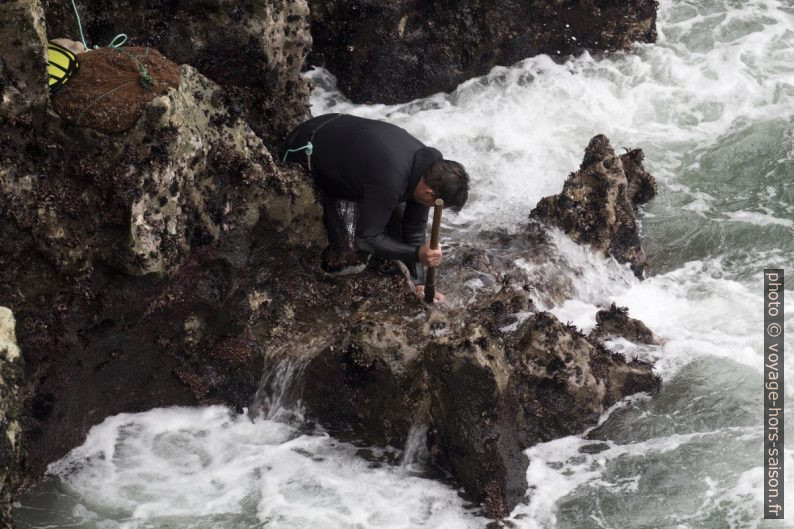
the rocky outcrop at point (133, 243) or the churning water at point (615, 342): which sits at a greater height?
the rocky outcrop at point (133, 243)

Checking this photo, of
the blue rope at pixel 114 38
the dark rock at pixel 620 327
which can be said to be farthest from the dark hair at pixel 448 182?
the blue rope at pixel 114 38

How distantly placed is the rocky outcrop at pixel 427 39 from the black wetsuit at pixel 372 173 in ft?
12.9

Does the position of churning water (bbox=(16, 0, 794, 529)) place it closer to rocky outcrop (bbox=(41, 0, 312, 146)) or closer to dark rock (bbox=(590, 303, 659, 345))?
dark rock (bbox=(590, 303, 659, 345))

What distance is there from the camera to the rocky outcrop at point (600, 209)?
28.9 feet

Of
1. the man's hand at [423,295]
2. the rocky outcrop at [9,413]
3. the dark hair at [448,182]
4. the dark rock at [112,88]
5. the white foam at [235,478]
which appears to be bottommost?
the white foam at [235,478]

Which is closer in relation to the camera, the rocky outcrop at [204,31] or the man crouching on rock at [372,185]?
the man crouching on rock at [372,185]

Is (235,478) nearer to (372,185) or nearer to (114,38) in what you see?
(372,185)

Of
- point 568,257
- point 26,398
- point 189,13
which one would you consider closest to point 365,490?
point 26,398

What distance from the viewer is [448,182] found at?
645 centimetres

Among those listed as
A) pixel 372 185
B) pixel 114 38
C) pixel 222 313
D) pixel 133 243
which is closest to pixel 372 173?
pixel 372 185

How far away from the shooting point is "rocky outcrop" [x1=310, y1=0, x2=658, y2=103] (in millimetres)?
10797

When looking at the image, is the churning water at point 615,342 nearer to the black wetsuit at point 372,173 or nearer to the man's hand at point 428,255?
the man's hand at point 428,255

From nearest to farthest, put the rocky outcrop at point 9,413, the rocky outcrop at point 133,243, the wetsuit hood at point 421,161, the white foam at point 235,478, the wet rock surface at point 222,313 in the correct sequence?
the rocky outcrop at point 9,413 → the rocky outcrop at point 133,243 → the wet rock surface at point 222,313 → the white foam at point 235,478 → the wetsuit hood at point 421,161

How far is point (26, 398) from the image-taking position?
20.5 feet
